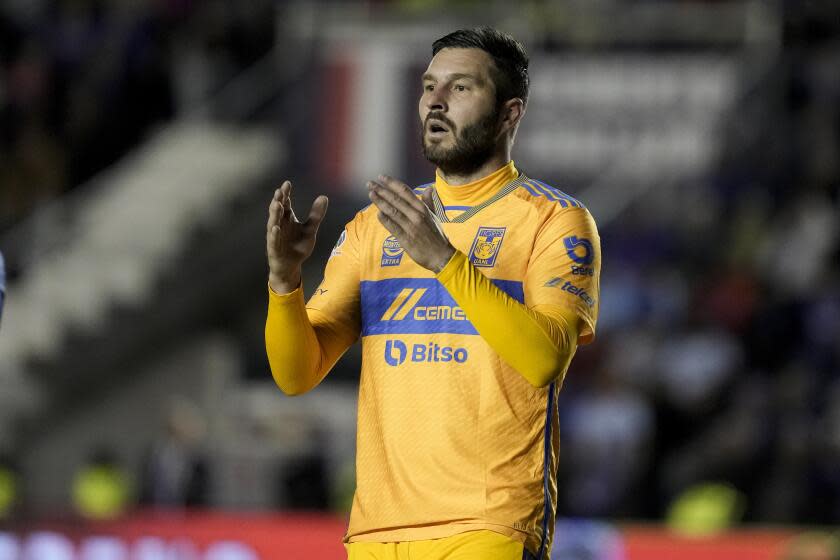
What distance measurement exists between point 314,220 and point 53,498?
1408 centimetres

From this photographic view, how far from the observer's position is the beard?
475 centimetres

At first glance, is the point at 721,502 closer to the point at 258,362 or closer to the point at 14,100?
the point at 258,362

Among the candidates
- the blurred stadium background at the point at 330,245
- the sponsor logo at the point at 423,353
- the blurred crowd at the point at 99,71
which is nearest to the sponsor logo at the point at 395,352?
the sponsor logo at the point at 423,353

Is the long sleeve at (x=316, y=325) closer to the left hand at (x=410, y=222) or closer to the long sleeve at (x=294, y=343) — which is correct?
the long sleeve at (x=294, y=343)

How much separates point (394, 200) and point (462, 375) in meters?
0.59

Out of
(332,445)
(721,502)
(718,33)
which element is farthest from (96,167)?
(721,502)

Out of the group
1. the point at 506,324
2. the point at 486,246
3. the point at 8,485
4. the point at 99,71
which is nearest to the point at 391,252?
the point at 486,246

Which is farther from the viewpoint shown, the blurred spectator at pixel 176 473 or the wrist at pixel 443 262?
the blurred spectator at pixel 176 473

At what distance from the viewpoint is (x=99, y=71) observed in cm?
1836

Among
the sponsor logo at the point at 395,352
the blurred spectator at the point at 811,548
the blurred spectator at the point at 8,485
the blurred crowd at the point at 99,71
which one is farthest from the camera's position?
the blurred crowd at the point at 99,71

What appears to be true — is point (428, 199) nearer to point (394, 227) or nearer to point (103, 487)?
point (394, 227)

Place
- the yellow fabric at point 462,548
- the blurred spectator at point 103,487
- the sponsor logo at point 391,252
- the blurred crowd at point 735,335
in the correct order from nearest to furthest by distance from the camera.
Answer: the yellow fabric at point 462,548, the sponsor logo at point 391,252, the blurred crowd at point 735,335, the blurred spectator at point 103,487

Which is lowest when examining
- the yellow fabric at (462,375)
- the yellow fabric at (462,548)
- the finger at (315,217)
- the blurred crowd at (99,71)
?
the yellow fabric at (462,548)

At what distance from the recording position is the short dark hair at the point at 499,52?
15.8 ft
